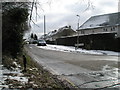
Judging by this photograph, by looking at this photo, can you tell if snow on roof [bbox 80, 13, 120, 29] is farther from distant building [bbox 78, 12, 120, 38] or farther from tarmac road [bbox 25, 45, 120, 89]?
tarmac road [bbox 25, 45, 120, 89]

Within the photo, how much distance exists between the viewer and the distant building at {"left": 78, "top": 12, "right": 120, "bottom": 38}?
49341 mm

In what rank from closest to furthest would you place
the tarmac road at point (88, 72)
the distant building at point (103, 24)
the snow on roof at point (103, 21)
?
the tarmac road at point (88, 72) → the distant building at point (103, 24) → the snow on roof at point (103, 21)

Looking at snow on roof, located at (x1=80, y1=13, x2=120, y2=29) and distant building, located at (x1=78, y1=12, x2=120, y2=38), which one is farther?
snow on roof, located at (x1=80, y1=13, x2=120, y2=29)

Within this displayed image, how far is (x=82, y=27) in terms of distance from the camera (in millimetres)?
60094

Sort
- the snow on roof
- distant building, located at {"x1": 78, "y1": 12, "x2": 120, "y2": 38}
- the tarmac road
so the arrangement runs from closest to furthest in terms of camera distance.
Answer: the tarmac road < distant building, located at {"x1": 78, "y1": 12, "x2": 120, "y2": 38} < the snow on roof

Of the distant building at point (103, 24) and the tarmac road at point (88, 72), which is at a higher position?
the distant building at point (103, 24)

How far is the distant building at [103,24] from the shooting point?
4934 cm

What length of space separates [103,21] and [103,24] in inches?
75.8

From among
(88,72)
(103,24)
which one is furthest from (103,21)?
(88,72)

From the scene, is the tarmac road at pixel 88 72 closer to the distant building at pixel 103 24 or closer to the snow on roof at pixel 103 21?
the distant building at pixel 103 24

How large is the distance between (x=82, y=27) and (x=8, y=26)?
5135 cm

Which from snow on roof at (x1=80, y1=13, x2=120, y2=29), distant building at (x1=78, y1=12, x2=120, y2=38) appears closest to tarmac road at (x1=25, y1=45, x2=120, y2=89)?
distant building at (x1=78, y1=12, x2=120, y2=38)

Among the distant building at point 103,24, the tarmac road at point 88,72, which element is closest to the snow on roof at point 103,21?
the distant building at point 103,24

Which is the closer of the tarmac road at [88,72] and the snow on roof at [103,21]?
the tarmac road at [88,72]
